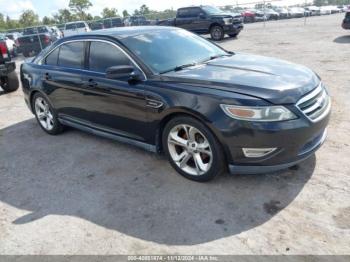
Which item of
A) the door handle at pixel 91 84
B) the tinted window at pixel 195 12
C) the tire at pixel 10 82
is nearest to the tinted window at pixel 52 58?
the door handle at pixel 91 84

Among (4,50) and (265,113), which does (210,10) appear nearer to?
(4,50)

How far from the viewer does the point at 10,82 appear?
9.30 metres

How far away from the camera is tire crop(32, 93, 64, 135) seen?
5.62m

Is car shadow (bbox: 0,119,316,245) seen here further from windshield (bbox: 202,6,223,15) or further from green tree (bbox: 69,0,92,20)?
green tree (bbox: 69,0,92,20)

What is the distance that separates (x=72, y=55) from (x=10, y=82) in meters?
5.19

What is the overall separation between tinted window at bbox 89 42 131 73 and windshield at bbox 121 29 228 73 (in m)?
0.16

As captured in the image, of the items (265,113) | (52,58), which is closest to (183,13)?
(52,58)

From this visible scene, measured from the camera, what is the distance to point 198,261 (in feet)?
8.73

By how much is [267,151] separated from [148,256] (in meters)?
1.47

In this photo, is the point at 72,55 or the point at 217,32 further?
the point at 217,32

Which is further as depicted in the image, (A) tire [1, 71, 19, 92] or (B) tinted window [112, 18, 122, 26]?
(B) tinted window [112, 18, 122, 26]

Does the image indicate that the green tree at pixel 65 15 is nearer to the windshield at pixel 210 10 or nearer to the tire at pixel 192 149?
the windshield at pixel 210 10

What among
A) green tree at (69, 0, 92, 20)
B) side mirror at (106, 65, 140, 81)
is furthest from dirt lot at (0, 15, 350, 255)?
green tree at (69, 0, 92, 20)

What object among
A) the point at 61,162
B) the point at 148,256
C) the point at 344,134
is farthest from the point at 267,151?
the point at 61,162
